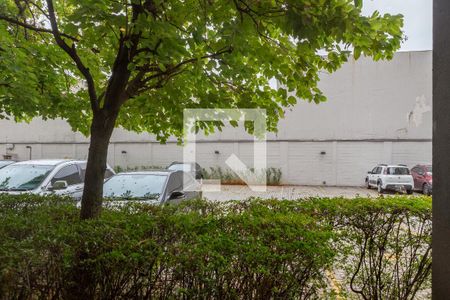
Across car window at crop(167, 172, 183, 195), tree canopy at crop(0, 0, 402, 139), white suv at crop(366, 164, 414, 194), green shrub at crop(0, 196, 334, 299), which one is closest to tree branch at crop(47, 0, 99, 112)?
tree canopy at crop(0, 0, 402, 139)

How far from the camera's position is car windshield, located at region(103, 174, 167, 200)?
7.07m

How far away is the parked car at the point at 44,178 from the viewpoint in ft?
24.9

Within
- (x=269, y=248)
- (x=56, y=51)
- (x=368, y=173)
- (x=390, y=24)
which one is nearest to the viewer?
(x=269, y=248)

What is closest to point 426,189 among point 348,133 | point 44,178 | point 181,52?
point 348,133

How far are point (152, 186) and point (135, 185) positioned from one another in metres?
0.46

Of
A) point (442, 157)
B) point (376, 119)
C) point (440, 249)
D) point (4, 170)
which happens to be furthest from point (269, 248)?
point (376, 119)

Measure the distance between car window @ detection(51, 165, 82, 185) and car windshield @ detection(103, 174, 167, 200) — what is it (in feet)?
4.64

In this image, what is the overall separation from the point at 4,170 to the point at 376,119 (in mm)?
18694

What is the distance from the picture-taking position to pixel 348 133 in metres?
20.8

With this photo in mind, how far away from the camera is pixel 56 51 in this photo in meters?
4.95

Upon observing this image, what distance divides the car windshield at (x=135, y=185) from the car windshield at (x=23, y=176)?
169 cm

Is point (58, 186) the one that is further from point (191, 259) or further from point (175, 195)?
point (191, 259)

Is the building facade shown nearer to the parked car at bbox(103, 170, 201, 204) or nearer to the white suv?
the white suv

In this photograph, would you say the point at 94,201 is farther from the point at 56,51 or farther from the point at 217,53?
the point at 56,51
